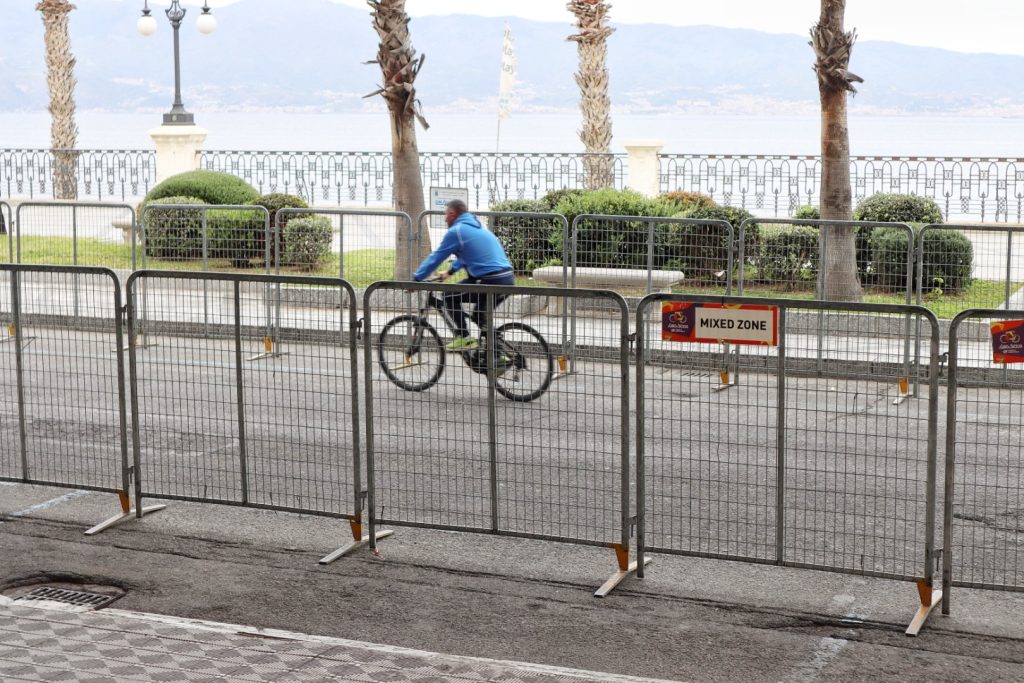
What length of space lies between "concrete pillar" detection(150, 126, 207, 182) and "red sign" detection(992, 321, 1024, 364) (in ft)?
82.9

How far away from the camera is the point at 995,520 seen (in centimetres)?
837

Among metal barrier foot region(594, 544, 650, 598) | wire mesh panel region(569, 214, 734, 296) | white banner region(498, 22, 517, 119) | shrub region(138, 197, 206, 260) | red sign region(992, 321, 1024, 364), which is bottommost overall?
metal barrier foot region(594, 544, 650, 598)

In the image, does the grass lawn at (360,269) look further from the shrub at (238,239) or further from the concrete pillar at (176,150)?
the concrete pillar at (176,150)

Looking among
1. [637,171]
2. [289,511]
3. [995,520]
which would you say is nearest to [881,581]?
[995,520]

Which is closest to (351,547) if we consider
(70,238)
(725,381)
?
(725,381)

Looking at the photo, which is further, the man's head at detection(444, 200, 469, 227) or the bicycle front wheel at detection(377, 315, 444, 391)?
the man's head at detection(444, 200, 469, 227)

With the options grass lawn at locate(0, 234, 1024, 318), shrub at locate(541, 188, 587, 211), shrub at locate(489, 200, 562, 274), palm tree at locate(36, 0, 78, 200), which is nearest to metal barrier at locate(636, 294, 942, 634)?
grass lawn at locate(0, 234, 1024, 318)

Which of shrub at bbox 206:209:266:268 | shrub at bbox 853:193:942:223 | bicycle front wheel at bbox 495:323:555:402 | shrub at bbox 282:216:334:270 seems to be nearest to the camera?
bicycle front wheel at bbox 495:323:555:402

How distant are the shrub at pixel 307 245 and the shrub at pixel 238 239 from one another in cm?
34

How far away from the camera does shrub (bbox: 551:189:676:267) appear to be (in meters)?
16.4

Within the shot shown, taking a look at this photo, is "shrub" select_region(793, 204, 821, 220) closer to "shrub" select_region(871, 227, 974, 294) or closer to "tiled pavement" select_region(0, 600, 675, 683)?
"shrub" select_region(871, 227, 974, 294)

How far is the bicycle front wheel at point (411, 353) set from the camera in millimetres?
9508

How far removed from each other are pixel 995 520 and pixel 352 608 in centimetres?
382

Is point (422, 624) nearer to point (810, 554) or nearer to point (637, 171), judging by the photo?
point (810, 554)
